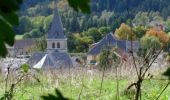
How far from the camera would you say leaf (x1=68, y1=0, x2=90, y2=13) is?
46 centimetres

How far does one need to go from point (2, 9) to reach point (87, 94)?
5.82 m

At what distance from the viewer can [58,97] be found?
1.50 ft

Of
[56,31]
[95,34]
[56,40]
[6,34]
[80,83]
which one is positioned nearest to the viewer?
[6,34]

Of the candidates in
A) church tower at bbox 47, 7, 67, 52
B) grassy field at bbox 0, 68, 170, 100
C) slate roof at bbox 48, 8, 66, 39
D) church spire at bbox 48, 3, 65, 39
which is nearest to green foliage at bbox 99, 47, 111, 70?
grassy field at bbox 0, 68, 170, 100

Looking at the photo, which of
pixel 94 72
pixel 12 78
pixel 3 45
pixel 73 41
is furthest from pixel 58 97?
pixel 73 41

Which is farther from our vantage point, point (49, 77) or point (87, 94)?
point (49, 77)

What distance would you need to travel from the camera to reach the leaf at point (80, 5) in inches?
18.2

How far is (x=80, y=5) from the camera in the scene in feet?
1.58

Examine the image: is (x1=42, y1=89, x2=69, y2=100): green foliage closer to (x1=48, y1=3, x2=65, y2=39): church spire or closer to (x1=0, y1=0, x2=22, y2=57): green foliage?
(x1=0, y1=0, x2=22, y2=57): green foliage

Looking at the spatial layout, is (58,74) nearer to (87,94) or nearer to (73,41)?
(87,94)

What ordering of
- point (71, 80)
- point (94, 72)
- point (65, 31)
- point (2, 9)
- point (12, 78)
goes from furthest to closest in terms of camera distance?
1. point (65, 31)
2. point (94, 72)
3. point (71, 80)
4. point (12, 78)
5. point (2, 9)

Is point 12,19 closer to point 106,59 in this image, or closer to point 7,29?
point 7,29

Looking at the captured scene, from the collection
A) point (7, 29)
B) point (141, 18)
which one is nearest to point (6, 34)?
point (7, 29)

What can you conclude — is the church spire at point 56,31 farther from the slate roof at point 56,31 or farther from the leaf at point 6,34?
the leaf at point 6,34
